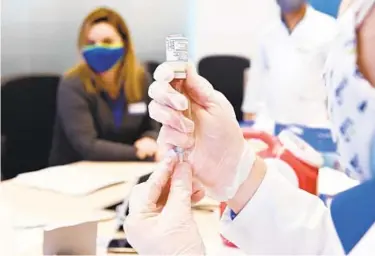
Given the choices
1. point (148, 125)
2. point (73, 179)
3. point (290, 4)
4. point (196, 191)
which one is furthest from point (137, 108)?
point (196, 191)

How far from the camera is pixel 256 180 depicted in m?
1.15

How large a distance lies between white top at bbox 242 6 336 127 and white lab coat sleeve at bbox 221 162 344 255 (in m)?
1.73

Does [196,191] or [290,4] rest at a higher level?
[290,4]

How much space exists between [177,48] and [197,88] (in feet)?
0.39

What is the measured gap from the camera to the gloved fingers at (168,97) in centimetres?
106

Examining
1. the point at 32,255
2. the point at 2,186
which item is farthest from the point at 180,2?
the point at 32,255

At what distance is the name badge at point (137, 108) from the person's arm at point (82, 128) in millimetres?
173

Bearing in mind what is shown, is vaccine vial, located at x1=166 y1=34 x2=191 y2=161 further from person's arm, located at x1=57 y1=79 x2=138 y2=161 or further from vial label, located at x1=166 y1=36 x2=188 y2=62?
person's arm, located at x1=57 y1=79 x2=138 y2=161

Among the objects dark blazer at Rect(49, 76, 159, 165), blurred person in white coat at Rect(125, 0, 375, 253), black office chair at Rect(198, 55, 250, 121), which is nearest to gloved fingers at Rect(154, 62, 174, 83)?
blurred person in white coat at Rect(125, 0, 375, 253)

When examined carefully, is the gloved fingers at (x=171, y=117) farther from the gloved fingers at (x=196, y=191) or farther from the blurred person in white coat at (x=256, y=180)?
the gloved fingers at (x=196, y=191)

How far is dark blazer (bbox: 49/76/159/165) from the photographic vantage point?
8.53 ft

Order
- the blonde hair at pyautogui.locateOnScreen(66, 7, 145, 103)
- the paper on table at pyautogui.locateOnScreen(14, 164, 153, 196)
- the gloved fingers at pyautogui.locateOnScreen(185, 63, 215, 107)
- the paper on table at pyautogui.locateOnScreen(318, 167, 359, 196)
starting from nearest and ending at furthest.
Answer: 1. the gloved fingers at pyautogui.locateOnScreen(185, 63, 215, 107)
2. the paper on table at pyautogui.locateOnScreen(318, 167, 359, 196)
3. the paper on table at pyautogui.locateOnScreen(14, 164, 153, 196)
4. the blonde hair at pyautogui.locateOnScreen(66, 7, 145, 103)

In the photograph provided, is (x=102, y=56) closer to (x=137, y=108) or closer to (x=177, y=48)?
(x=137, y=108)

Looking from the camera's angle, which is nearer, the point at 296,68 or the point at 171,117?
the point at 171,117
